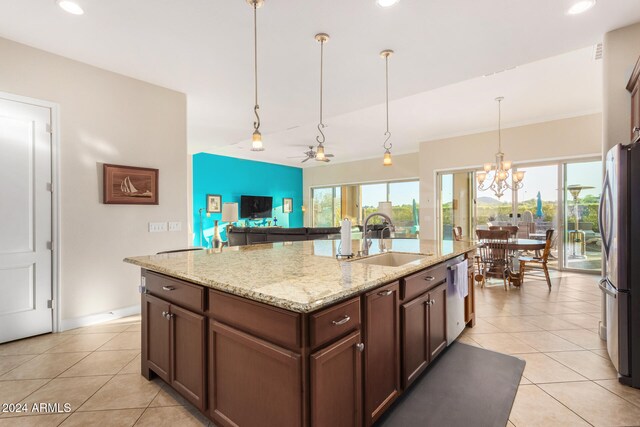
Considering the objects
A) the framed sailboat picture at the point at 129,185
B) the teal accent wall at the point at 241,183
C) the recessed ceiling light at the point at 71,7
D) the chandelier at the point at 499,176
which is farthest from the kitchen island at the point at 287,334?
the teal accent wall at the point at 241,183

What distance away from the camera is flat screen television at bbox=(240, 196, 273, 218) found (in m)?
9.19

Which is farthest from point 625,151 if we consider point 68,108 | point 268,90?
point 68,108

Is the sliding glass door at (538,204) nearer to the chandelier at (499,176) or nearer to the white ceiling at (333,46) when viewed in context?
the chandelier at (499,176)

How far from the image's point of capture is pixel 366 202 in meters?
9.91

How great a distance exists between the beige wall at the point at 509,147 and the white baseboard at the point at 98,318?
6024mm

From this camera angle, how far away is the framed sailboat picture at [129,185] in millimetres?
3307

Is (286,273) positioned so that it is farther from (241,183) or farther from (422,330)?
(241,183)

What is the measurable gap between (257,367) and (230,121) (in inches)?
180

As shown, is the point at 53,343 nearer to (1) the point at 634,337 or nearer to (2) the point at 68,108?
(2) the point at 68,108

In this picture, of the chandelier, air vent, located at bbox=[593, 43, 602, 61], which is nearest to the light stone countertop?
air vent, located at bbox=[593, 43, 602, 61]

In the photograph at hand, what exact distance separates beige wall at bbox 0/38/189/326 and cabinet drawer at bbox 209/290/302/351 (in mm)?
2498

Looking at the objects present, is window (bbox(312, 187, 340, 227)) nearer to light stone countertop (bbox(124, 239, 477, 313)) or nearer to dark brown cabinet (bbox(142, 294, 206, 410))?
light stone countertop (bbox(124, 239, 477, 313))

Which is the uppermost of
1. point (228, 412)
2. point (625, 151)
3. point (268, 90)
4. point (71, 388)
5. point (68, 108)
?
point (268, 90)

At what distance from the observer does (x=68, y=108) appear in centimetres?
309
